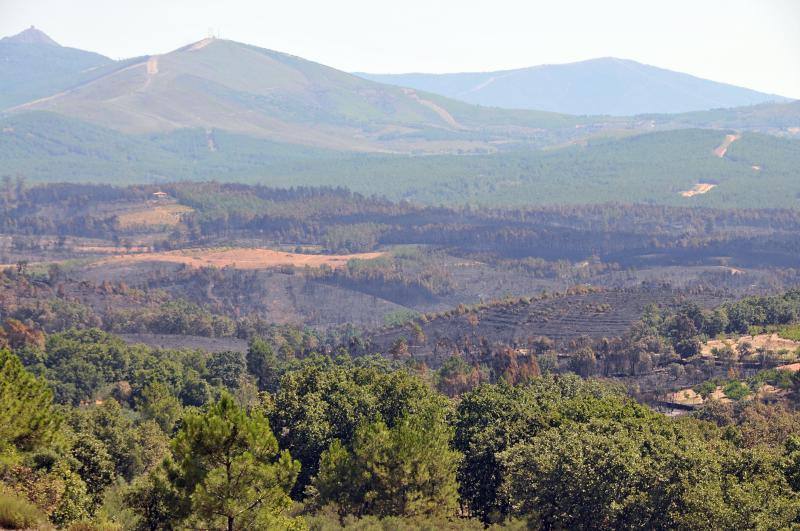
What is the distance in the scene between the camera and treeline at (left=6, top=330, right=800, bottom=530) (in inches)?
1576

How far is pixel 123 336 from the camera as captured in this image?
126375mm

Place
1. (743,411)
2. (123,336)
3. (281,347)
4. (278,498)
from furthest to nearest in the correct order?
(123,336)
(281,347)
(743,411)
(278,498)

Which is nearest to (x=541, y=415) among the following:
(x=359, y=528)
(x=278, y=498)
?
(x=359, y=528)

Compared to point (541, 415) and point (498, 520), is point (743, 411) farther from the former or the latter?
point (498, 520)

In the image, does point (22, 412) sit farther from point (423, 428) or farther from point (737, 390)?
point (737, 390)

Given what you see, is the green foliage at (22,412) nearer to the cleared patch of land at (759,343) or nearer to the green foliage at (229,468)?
the green foliage at (229,468)

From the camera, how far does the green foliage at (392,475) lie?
52.0 metres

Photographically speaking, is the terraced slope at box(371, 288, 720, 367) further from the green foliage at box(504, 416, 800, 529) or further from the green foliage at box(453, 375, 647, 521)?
the green foliage at box(504, 416, 800, 529)

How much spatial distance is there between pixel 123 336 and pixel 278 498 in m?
89.4

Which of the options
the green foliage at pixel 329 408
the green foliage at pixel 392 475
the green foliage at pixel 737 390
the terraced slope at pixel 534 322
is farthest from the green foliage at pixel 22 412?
the terraced slope at pixel 534 322

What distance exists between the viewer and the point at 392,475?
52.1 metres

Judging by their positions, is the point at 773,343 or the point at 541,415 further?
the point at 773,343

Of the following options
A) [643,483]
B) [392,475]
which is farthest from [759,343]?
[392,475]

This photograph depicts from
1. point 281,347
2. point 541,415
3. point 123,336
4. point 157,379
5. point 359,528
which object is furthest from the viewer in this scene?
point 123,336
